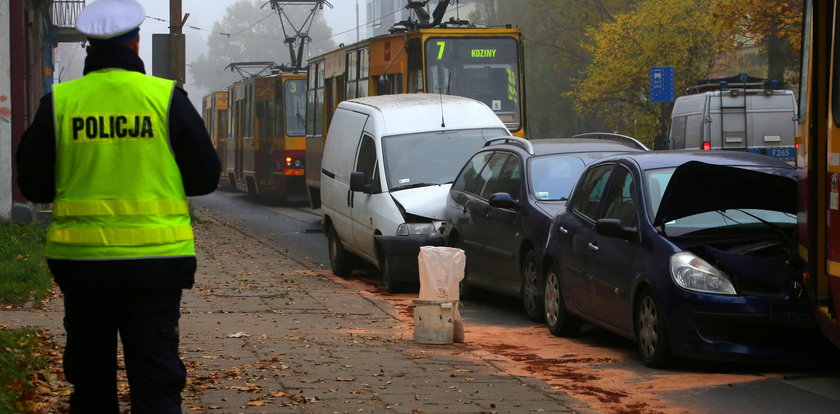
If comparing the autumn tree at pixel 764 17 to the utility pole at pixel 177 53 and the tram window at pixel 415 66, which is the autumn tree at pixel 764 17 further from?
the utility pole at pixel 177 53

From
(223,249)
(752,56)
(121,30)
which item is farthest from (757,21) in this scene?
(752,56)

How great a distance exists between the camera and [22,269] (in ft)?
43.8

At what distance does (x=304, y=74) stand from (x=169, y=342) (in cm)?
2960

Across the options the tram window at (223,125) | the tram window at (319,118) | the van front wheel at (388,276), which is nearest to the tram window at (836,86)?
the van front wheel at (388,276)

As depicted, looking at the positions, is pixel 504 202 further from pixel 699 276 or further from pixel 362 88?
pixel 362 88

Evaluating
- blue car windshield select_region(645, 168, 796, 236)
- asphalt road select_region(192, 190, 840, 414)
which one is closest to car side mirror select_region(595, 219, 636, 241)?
blue car windshield select_region(645, 168, 796, 236)

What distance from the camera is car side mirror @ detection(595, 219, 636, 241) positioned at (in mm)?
9172

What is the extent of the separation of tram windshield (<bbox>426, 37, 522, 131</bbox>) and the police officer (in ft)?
59.6

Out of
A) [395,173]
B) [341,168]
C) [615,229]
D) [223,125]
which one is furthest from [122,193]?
[223,125]

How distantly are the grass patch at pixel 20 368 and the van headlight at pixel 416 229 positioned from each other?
5473 millimetres

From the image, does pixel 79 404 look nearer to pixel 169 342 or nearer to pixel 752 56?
pixel 169 342

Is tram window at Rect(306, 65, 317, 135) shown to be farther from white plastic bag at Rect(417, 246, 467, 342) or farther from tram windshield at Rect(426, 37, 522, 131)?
white plastic bag at Rect(417, 246, 467, 342)

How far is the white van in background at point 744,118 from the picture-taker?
28734mm

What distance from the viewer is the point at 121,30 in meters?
4.46
